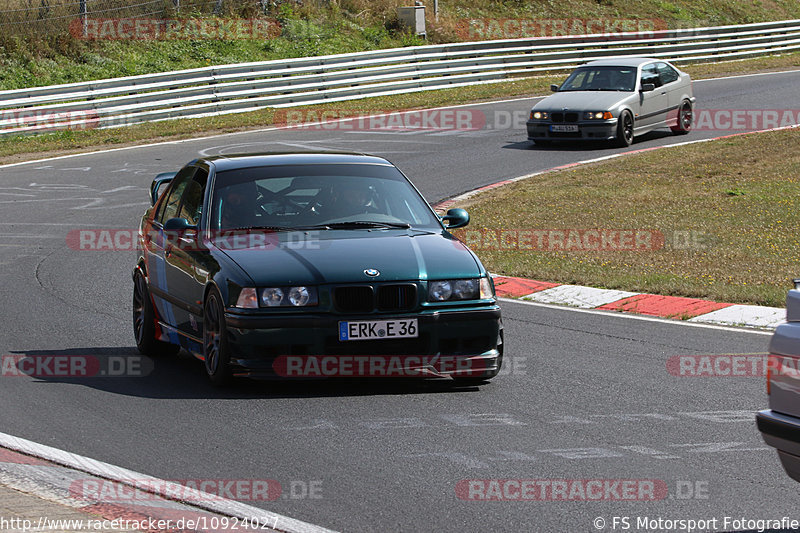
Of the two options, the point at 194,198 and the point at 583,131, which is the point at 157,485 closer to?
the point at 194,198

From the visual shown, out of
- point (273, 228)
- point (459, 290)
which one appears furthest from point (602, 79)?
point (459, 290)

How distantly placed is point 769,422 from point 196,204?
5.09m

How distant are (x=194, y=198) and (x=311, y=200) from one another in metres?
1.00

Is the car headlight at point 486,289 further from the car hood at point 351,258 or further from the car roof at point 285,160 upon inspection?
the car roof at point 285,160

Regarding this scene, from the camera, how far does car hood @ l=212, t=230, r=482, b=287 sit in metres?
7.30

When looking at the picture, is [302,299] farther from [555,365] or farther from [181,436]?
[555,365]

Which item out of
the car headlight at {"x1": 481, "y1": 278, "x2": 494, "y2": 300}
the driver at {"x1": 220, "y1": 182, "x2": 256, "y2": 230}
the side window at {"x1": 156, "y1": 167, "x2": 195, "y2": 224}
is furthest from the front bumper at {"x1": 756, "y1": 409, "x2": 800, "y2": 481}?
the side window at {"x1": 156, "y1": 167, "x2": 195, "y2": 224}

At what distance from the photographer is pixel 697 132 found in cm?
2455

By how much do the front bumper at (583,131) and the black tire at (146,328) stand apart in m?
14.3

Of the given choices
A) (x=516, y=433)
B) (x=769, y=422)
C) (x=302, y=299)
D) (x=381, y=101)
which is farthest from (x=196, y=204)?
(x=381, y=101)

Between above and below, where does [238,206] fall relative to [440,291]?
above

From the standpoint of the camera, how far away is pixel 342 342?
722 cm

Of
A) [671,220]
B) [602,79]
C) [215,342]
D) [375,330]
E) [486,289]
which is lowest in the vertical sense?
[671,220]

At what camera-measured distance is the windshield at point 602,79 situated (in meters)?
23.0
